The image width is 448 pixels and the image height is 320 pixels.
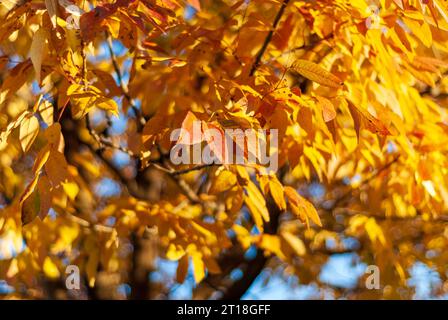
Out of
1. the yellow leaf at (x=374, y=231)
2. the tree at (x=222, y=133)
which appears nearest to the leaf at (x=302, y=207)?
the tree at (x=222, y=133)

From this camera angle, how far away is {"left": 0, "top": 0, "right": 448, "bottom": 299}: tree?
4.58 feet

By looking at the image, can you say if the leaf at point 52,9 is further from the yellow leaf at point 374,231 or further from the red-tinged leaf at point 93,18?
the yellow leaf at point 374,231

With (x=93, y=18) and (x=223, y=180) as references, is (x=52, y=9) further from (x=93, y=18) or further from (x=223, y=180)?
(x=223, y=180)

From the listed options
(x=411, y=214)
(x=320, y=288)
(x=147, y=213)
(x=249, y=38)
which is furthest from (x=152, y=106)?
(x=320, y=288)

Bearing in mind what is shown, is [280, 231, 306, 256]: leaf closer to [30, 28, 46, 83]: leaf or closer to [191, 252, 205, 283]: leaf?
[191, 252, 205, 283]: leaf

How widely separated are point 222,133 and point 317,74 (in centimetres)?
26

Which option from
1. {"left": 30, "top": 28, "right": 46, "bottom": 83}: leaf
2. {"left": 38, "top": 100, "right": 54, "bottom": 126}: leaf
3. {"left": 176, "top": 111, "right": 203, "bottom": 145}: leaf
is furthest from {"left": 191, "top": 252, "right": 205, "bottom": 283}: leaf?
{"left": 30, "top": 28, "right": 46, "bottom": 83}: leaf

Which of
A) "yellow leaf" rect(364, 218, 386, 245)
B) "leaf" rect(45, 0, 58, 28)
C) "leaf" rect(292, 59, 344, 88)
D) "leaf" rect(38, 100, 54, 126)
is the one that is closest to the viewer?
"leaf" rect(45, 0, 58, 28)

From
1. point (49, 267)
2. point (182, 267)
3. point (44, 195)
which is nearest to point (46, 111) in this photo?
point (44, 195)

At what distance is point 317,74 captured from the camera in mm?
1354

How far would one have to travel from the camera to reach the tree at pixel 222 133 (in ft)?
4.58

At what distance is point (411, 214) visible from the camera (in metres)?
2.70

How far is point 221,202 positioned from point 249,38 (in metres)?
1.09

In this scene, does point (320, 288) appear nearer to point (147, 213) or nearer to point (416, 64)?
point (147, 213)
